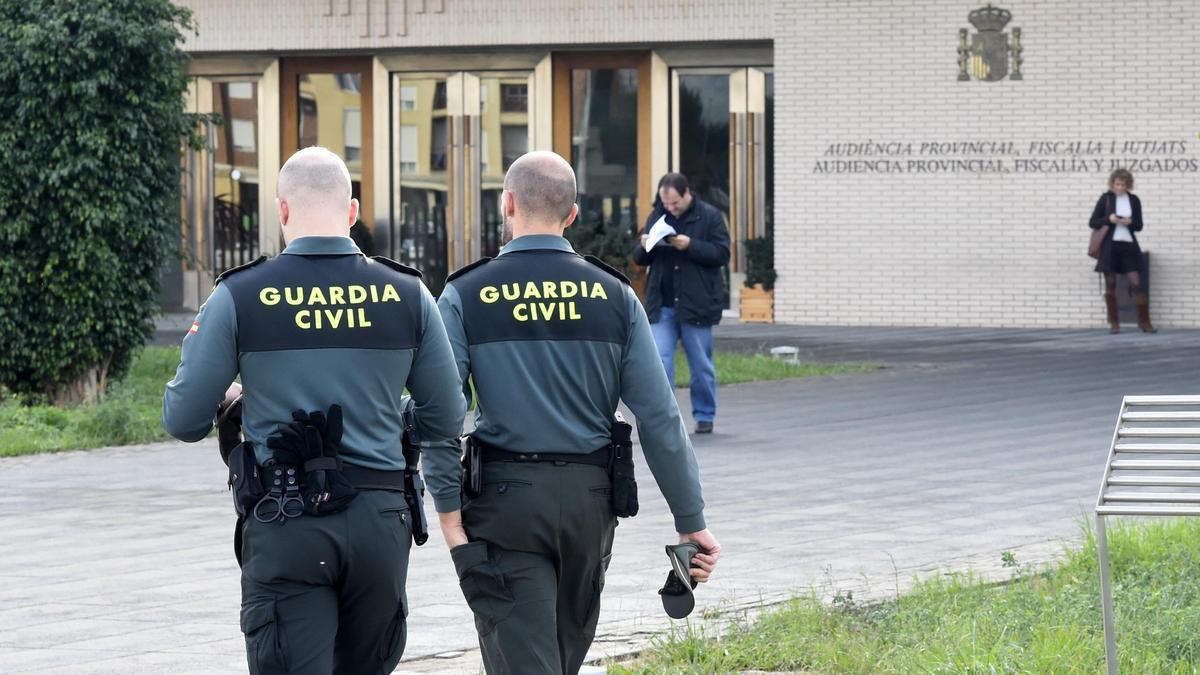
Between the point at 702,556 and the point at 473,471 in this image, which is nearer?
the point at 473,471

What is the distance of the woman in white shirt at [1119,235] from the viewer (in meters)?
22.2

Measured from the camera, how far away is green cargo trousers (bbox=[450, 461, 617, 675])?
4.54 metres

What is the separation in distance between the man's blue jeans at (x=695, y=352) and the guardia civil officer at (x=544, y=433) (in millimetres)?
8120

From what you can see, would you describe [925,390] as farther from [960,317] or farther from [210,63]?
[210,63]

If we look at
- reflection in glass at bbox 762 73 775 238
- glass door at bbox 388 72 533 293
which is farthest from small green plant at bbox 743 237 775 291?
glass door at bbox 388 72 533 293

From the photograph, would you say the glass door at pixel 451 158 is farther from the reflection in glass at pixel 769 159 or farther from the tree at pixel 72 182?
the tree at pixel 72 182

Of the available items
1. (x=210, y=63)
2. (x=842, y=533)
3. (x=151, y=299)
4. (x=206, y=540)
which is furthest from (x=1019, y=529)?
(x=210, y=63)

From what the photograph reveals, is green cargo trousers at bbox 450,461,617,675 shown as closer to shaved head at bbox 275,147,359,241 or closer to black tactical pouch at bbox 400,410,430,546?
black tactical pouch at bbox 400,410,430,546

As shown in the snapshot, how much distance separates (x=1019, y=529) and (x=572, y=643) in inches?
189

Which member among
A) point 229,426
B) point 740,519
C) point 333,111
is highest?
point 333,111

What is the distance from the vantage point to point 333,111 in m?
27.9

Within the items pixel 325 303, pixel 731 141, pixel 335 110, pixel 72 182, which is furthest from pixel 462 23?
pixel 325 303

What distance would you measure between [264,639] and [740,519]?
553 centimetres

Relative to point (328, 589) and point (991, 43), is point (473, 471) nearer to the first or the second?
point (328, 589)
